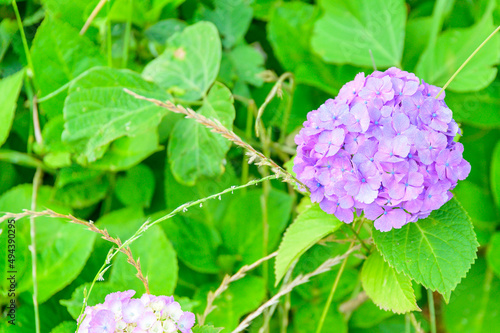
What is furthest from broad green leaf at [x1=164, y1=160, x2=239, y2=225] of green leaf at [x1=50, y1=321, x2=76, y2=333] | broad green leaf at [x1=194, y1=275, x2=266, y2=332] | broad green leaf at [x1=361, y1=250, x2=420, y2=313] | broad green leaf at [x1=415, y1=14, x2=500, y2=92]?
broad green leaf at [x1=415, y1=14, x2=500, y2=92]

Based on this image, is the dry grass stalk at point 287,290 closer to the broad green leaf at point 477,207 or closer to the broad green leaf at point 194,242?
the broad green leaf at point 194,242

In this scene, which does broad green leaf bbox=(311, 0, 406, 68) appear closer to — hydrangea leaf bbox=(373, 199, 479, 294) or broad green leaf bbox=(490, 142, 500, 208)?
broad green leaf bbox=(490, 142, 500, 208)

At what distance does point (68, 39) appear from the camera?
152 centimetres

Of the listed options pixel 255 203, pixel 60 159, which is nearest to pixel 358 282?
pixel 255 203

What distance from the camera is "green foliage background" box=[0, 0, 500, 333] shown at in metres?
1.34

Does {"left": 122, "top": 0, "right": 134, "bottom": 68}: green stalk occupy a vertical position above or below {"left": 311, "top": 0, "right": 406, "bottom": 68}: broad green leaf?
above

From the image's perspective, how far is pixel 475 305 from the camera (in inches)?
63.8

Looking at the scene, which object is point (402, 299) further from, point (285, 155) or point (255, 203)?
point (285, 155)

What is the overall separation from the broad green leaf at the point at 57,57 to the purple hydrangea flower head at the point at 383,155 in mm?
893

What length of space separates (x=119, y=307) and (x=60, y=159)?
2.33 feet

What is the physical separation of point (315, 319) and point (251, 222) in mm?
356

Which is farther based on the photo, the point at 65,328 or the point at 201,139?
the point at 201,139

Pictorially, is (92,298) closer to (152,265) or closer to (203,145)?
(152,265)

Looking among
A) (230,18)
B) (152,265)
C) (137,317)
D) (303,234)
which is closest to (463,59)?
(230,18)
